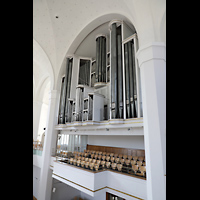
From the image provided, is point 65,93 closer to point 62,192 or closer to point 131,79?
point 131,79

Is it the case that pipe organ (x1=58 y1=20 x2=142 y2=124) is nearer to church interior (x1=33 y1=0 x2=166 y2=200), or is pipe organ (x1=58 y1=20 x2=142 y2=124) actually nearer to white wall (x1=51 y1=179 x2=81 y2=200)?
church interior (x1=33 y1=0 x2=166 y2=200)

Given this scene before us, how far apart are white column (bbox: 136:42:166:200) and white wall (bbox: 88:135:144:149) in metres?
3.34

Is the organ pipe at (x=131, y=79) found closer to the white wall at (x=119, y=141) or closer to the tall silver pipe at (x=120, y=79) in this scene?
the tall silver pipe at (x=120, y=79)

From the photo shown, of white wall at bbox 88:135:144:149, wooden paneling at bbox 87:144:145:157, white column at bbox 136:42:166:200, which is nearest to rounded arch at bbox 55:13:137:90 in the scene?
white column at bbox 136:42:166:200

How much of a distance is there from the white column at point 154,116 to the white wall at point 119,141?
3.34m

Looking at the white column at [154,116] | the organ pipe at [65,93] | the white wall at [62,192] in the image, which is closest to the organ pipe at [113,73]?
the white column at [154,116]

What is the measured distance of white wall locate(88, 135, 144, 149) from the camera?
21.3 feet

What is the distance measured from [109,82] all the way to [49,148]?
5.33 metres

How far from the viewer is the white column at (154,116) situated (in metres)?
2.98

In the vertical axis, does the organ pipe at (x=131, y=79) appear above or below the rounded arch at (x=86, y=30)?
below
